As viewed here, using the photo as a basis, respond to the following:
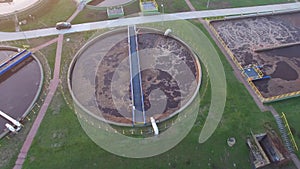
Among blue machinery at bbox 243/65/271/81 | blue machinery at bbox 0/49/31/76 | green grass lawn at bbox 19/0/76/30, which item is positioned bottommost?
blue machinery at bbox 243/65/271/81

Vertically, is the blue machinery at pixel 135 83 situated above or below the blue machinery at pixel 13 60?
below

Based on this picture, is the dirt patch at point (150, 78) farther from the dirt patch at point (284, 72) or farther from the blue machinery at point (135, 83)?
the dirt patch at point (284, 72)

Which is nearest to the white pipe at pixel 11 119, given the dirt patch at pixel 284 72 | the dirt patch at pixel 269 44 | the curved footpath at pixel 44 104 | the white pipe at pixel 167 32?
the curved footpath at pixel 44 104

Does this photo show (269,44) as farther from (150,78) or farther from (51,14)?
(51,14)

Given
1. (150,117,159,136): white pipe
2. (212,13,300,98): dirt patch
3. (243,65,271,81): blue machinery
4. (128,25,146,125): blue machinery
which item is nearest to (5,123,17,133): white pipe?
(128,25,146,125): blue machinery

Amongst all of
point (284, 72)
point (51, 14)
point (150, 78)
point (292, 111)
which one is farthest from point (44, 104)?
point (284, 72)

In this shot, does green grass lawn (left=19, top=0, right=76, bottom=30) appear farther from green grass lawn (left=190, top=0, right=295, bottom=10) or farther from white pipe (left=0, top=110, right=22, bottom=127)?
green grass lawn (left=190, top=0, right=295, bottom=10)
